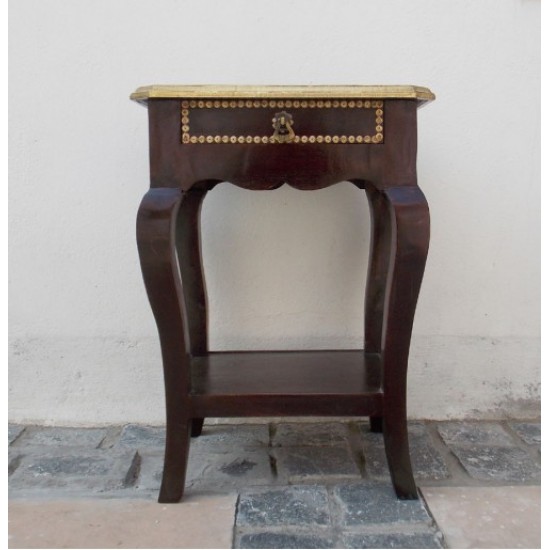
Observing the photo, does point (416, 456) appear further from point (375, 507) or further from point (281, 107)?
point (281, 107)

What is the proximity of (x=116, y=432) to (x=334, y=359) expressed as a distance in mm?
708

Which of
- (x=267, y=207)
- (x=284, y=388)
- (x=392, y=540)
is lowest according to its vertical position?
(x=392, y=540)

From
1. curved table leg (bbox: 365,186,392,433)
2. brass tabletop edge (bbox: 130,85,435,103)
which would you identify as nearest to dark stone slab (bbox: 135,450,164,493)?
curved table leg (bbox: 365,186,392,433)

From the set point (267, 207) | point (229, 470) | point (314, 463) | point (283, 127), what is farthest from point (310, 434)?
point (283, 127)

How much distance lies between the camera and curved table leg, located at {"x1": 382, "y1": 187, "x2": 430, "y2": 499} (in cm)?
142

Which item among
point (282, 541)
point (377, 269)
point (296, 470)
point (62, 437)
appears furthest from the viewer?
point (62, 437)

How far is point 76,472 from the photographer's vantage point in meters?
1.69

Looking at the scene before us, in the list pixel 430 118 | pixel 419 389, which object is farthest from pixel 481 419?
pixel 430 118

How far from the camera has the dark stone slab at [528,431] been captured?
187cm

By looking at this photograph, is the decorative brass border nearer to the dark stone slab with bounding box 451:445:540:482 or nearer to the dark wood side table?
the dark wood side table

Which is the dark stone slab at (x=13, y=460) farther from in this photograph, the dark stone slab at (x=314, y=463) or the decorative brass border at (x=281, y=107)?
the decorative brass border at (x=281, y=107)

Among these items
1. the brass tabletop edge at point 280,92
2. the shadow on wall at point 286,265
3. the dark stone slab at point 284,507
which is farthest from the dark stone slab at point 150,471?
the brass tabletop edge at point 280,92

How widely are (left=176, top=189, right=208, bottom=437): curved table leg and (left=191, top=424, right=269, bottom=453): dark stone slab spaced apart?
5cm

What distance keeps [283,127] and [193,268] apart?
1.91 ft
